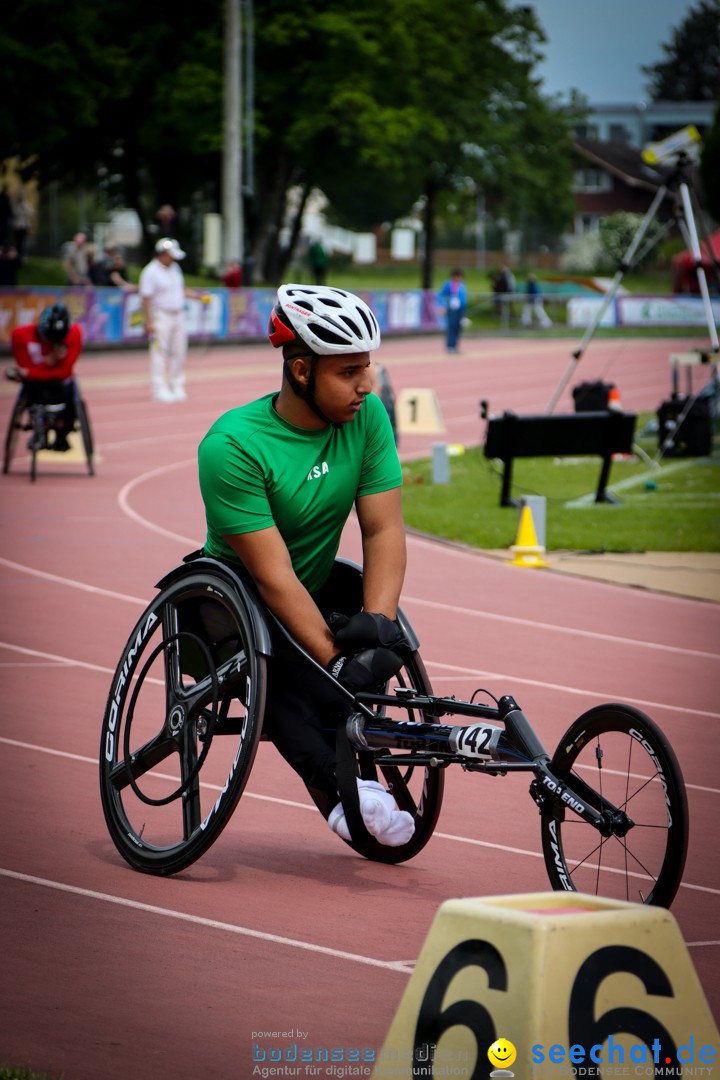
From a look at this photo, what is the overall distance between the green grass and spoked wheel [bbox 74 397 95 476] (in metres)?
3.17

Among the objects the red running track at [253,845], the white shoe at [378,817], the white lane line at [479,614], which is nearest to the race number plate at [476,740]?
the white shoe at [378,817]

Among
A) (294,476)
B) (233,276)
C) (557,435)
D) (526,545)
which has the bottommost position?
(526,545)

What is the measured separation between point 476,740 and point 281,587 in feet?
2.42

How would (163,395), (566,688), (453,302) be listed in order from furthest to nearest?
(453,302), (163,395), (566,688)

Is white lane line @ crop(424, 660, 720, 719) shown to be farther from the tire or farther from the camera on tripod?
the camera on tripod

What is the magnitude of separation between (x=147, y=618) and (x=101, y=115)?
54.3 m

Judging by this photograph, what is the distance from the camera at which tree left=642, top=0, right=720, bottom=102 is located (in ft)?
479

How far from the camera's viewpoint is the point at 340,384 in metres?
5.36

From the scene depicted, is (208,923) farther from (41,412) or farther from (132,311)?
(132,311)

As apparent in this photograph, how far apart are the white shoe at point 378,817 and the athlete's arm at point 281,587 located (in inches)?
17.4

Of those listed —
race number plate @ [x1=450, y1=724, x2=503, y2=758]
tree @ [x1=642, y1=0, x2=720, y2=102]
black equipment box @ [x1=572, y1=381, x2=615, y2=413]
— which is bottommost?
race number plate @ [x1=450, y1=724, x2=503, y2=758]

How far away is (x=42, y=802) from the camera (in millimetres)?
6598

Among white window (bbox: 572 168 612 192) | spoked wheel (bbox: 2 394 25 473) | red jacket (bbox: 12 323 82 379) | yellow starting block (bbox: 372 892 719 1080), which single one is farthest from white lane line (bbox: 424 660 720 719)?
white window (bbox: 572 168 612 192)

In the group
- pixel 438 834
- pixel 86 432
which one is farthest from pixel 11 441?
pixel 438 834
